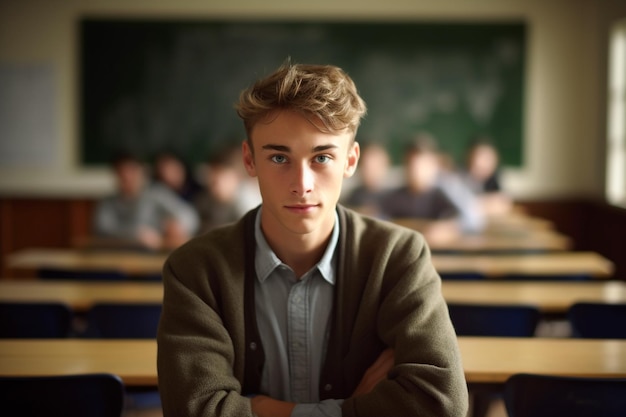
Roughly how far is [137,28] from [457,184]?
3629mm

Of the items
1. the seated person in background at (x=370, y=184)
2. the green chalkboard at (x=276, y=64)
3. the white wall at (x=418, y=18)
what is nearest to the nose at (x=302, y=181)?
the seated person in background at (x=370, y=184)

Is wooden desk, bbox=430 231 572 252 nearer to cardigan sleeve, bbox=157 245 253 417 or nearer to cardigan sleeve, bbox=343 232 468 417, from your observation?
cardigan sleeve, bbox=343 232 468 417

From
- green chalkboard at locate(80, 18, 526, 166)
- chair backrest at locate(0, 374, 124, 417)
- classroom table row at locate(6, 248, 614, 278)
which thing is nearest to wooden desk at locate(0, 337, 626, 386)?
chair backrest at locate(0, 374, 124, 417)

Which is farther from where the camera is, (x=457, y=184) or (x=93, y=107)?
(x=93, y=107)

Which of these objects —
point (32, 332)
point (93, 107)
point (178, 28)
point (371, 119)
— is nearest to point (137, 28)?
point (178, 28)

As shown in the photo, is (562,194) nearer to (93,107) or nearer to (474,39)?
(474,39)

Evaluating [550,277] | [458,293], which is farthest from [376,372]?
[550,277]

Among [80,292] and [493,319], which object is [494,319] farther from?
[80,292]

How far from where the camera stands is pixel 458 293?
3.70 m

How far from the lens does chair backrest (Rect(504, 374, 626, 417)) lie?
6.61 feet

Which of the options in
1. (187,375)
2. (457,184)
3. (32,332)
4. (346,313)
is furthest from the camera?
(457,184)

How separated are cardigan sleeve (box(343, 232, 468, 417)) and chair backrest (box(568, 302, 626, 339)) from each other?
1.41 meters

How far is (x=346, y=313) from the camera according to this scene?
1.89 m

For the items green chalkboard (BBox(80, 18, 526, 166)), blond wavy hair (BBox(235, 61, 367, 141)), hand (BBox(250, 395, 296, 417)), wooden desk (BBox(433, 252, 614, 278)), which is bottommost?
wooden desk (BBox(433, 252, 614, 278))
